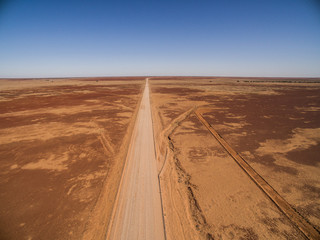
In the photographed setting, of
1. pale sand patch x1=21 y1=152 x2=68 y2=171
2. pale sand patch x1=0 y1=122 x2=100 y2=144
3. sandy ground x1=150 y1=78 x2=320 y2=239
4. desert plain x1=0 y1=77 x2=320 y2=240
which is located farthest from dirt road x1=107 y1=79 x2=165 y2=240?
pale sand patch x1=0 y1=122 x2=100 y2=144

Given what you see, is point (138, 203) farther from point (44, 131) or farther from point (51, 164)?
point (44, 131)

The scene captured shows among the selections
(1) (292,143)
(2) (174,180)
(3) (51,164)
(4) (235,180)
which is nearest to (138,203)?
(2) (174,180)

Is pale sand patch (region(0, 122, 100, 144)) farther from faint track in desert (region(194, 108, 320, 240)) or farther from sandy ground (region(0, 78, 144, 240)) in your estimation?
faint track in desert (region(194, 108, 320, 240))

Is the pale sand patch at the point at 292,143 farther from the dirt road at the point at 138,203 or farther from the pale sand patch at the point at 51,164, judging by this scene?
the pale sand patch at the point at 51,164

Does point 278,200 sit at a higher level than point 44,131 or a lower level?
lower

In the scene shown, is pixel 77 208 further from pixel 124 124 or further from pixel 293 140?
pixel 293 140
